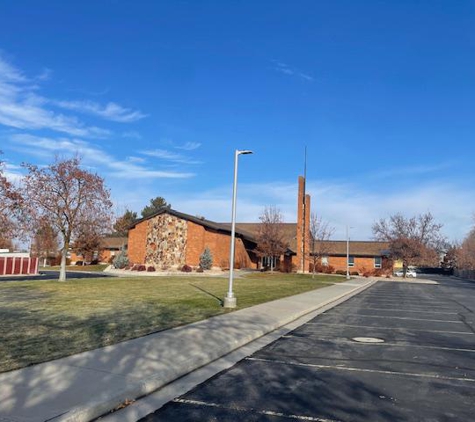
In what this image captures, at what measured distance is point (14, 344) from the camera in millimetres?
8008

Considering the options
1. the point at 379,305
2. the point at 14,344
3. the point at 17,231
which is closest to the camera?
the point at 14,344

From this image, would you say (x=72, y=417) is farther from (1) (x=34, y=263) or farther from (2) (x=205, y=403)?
(1) (x=34, y=263)

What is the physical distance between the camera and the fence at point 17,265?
123ft

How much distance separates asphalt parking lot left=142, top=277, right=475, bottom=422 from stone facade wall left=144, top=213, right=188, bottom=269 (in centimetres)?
3528

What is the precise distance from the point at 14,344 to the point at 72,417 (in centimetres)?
396

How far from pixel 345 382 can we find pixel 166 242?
41.2 metres

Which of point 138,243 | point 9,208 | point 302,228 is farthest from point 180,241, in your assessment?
point 9,208

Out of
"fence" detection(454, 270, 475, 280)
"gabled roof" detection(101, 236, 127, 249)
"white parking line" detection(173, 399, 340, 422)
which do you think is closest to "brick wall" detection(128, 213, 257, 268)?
"gabled roof" detection(101, 236, 127, 249)

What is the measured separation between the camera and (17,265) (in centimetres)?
3822

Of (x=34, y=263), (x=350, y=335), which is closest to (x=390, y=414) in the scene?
(x=350, y=335)

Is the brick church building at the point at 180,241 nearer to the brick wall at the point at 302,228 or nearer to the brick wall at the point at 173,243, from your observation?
the brick wall at the point at 173,243

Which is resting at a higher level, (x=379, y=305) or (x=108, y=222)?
(x=108, y=222)

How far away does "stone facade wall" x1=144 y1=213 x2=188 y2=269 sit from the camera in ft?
152

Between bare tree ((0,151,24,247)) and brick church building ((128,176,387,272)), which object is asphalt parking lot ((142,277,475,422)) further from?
brick church building ((128,176,387,272))
